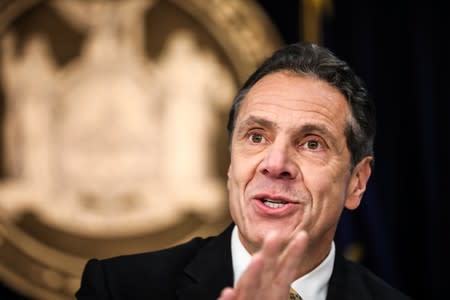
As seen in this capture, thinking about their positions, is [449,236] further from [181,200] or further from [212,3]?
[212,3]

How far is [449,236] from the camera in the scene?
12.6ft

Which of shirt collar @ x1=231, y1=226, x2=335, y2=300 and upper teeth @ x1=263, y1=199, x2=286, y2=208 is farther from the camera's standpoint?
shirt collar @ x1=231, y1=226, x2=335, y2=300

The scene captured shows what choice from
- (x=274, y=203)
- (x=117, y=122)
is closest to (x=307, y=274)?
(x=274, y=203)

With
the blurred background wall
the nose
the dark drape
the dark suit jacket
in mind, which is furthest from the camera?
the blurred background wall

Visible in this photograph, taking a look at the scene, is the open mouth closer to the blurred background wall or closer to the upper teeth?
the upper teeth

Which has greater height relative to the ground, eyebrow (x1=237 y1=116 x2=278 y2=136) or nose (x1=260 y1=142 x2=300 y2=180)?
eyebrow (x1=237 y1=116 x2=278 y2=136)

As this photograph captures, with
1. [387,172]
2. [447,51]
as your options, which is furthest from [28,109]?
[447,51]

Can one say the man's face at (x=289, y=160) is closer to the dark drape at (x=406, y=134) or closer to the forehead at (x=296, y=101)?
the forehead at (x=296, y=101)

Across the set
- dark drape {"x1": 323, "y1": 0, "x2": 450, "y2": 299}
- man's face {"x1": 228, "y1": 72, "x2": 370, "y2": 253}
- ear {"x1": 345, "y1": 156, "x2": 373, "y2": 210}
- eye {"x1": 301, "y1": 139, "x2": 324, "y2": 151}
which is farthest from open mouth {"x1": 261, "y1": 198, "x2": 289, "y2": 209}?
dark drape {"x1": 323, "y1": 0, "x2": 450, "y2": 299}

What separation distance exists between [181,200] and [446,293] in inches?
54.0

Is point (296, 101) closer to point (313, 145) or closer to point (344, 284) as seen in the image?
point (313, 145)

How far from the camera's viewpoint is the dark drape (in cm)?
384

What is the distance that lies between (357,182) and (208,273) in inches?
20.2

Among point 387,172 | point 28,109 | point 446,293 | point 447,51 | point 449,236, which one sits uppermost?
point 447,51
